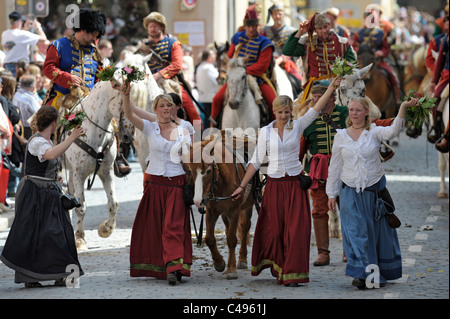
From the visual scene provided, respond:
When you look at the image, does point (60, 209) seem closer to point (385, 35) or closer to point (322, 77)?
point (322, 77)

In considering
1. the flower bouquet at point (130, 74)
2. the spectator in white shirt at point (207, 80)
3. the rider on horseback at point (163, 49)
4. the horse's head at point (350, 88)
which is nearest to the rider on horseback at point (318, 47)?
the horse's head at point (350, 88)

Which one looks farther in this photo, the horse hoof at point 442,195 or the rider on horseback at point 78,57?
the horse hoof at point 442,195

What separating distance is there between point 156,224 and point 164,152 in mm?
698

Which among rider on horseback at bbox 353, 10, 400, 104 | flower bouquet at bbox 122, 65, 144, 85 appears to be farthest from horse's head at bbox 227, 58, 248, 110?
rider on horseback at bbox 353, 10, 400, 104

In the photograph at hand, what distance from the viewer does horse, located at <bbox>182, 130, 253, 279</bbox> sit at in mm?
9812

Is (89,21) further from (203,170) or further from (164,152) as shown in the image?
(203,170)

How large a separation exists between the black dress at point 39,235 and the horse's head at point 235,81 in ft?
16.5

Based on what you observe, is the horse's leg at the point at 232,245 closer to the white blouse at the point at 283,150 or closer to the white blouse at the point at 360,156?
the white blouse at the point at 283,150

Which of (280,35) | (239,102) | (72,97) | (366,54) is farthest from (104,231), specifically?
(366,54)

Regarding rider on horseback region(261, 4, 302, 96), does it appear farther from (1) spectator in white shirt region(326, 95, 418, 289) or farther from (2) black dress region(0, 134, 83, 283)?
(2) black dress region(0, 134, 83, 283)

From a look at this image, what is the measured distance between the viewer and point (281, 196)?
9.86 m

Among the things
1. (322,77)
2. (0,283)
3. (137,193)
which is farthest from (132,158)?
(0,283)

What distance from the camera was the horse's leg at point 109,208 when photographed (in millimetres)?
12445

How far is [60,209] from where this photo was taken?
32.6 feet
